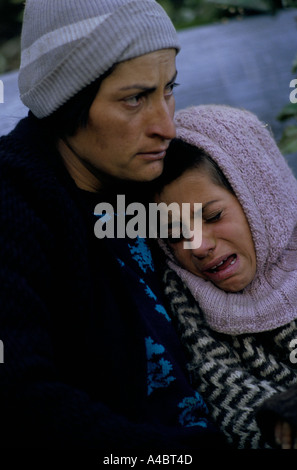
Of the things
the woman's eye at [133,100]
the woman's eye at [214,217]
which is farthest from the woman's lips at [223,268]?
the woman's eye at [133,100]

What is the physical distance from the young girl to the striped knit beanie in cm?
44

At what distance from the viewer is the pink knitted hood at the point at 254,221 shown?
74.1 inches

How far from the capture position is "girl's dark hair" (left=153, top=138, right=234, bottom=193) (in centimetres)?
192

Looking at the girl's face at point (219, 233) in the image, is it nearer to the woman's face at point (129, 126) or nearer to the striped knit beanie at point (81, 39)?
the woman's face at point (129, 126)

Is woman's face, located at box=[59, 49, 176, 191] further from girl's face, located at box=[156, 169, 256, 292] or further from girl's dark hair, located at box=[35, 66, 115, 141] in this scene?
girl's face, located at box=[156, 169, 256, 292]

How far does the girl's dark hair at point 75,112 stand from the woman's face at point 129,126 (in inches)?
0.6

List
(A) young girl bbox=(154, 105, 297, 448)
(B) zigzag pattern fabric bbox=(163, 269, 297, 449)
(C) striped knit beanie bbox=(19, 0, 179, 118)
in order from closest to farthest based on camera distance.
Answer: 1. (C) striped knit beanie bbox=(19, 0, 179, 118)
2. (B) zigzag pattern fabric bbox=(163, 269, 297, 449)
3. (A) young girl bbox=(154, 105, 297, 448)

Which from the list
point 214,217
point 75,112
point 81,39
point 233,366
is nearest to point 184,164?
point 214,217

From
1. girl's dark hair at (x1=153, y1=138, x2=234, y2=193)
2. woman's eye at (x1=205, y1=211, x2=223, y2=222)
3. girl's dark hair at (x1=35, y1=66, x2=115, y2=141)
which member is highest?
girl's dark hair at (x1=35, y1=66, x2=115, y2=141)

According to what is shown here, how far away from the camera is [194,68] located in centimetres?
338

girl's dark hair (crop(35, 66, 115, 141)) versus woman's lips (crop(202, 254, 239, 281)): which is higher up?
girl's dark hair (crop(35, 66, 115, 141))

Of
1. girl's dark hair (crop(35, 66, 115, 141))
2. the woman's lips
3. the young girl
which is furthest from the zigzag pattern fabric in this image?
girl's dark hair (crop(35, 66, 115, 141))

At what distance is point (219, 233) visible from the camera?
6.16 feet
